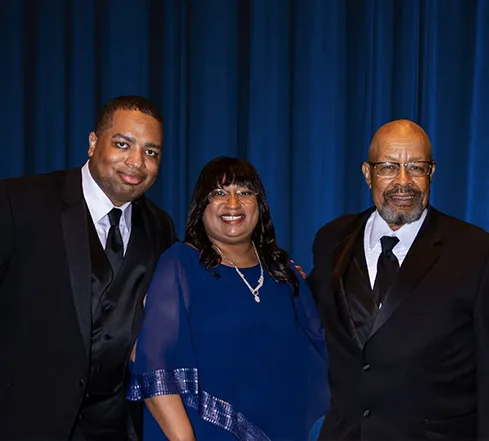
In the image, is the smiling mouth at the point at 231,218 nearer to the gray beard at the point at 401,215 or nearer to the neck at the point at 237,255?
the neck at the point at 237,255

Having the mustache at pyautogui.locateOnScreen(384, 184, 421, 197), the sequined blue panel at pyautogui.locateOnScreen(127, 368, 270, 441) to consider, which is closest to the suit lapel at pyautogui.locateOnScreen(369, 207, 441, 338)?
the mustache at pyautogui.locateOnScreen(384, 184, 421, 197)

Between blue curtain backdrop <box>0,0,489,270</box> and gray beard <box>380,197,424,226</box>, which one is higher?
blue curtain backdrop <box>0,0,489,270</box>

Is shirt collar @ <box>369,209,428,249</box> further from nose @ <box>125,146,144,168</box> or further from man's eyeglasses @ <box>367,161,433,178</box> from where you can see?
nose @ <box>125,146,144,168</box>

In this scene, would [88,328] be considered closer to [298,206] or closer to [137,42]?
[298,206]

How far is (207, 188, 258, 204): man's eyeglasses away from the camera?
7.56 ft

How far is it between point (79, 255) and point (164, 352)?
1.30ft

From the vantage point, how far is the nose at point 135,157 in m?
2.23

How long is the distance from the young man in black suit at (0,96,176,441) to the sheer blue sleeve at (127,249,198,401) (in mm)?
114

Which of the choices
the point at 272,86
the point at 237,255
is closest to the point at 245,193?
the point at 237,255

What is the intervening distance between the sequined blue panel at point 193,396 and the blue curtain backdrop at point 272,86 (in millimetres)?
1544

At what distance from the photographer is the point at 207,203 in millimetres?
2314

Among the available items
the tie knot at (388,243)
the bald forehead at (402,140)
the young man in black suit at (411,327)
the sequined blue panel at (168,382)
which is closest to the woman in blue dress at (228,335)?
the sequined blue panel at (168,382)

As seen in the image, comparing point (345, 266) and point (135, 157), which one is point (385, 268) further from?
point (135, 157)

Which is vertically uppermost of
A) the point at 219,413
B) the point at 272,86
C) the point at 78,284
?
the point at 272,86
